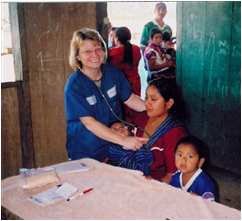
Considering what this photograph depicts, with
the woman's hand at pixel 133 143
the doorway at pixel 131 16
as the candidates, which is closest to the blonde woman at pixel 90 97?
the woman's hand at pixel 133 143

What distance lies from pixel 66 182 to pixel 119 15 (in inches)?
50.7

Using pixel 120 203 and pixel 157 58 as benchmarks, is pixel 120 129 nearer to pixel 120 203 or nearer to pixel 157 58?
pixel 120 203

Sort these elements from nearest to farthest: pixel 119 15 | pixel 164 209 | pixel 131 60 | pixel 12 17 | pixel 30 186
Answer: pixel 164 209 < pixel 30 186 < pixel 12 17 < pixel 119 15 < pixel 131 60

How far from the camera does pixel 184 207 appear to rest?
3.66 ft

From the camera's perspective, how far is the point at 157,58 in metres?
3.01

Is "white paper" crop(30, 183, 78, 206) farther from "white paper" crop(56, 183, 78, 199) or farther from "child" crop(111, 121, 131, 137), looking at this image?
"child" crop(111, 121, 131, 137)

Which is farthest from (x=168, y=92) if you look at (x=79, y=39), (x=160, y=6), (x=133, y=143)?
(x=160, y=6)

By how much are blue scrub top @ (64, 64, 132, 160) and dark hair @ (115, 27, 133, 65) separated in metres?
0.57

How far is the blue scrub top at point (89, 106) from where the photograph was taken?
71.9 inches

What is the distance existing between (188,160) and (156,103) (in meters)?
0.33

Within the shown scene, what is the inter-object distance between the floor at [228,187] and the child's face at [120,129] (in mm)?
760

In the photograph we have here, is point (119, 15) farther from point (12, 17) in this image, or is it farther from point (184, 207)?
point (184, 207)

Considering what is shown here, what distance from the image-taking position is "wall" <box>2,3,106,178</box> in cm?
217

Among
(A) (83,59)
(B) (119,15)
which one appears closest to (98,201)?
(A) (83,59)
